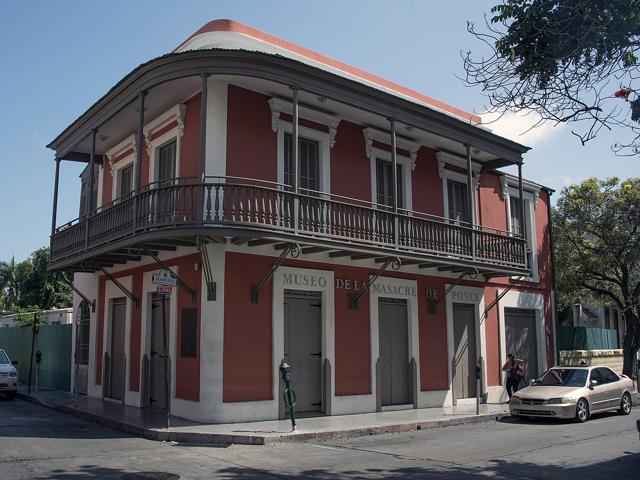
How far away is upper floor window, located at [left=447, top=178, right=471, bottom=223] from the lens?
1939 centimetres

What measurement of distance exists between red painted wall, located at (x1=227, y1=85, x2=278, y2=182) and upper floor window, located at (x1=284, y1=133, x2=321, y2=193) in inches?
16.4

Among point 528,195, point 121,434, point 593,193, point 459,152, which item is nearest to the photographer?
point 121,434

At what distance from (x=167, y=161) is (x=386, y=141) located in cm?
588

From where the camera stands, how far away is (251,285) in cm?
1375

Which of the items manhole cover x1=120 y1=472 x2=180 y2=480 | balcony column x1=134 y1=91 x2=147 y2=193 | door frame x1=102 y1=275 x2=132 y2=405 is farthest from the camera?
door frame x1=102 y1=275 x2=132 y2=405

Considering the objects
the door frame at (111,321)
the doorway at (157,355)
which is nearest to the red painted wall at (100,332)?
the door frame at (111,321)

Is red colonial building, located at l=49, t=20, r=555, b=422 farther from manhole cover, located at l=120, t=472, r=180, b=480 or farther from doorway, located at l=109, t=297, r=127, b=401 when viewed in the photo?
manhole cover, located at l=120, t=472, r=180, b=480

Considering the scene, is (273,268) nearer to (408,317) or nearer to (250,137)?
(250,137)

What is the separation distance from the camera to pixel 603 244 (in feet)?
79.7

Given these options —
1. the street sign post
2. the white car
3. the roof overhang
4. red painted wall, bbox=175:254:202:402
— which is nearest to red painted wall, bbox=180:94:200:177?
the roof overhang

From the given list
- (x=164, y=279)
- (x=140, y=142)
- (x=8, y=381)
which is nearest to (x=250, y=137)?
(x=140, y=142)

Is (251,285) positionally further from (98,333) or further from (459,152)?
(459,152)

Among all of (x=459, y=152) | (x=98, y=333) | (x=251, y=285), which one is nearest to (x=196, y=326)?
(x=251, y=285)

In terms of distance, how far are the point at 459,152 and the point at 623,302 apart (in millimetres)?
10590
